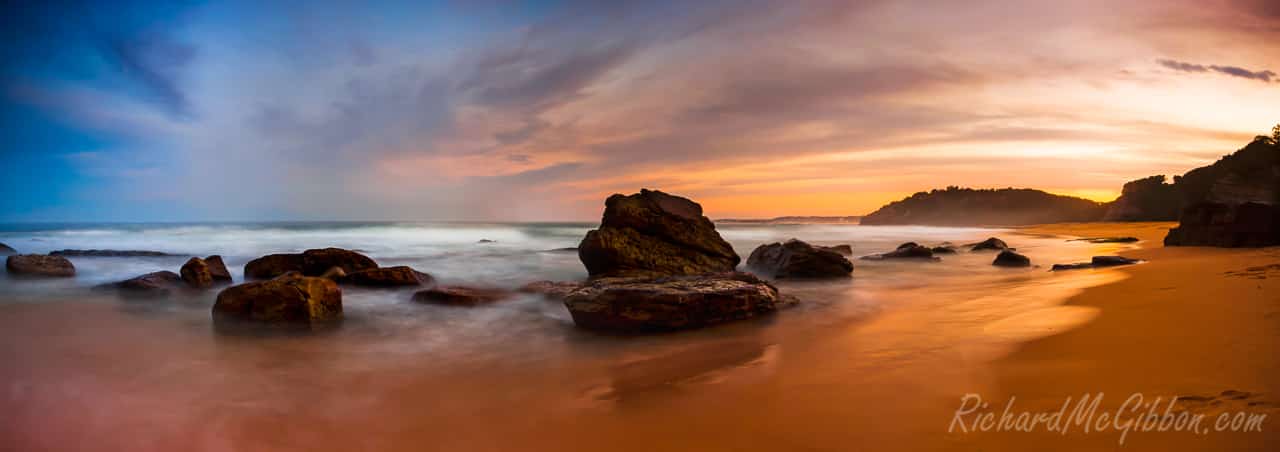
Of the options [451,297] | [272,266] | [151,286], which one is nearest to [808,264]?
[451,297]

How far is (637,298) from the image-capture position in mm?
5648

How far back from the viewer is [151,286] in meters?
8.49

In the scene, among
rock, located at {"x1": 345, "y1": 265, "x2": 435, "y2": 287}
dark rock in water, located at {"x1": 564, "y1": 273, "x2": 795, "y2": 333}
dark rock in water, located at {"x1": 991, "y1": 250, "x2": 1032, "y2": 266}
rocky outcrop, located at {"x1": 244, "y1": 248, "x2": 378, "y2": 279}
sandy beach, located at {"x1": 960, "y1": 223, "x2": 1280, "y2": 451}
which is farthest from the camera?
dark rock in water, located at {"x1": 991, "y1": 250, "x2": 1032, "y2": 266}

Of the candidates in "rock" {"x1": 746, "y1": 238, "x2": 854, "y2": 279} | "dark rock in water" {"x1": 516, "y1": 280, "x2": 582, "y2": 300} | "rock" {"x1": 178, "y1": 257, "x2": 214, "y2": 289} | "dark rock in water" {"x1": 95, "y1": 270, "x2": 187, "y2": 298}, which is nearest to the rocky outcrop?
"rock" {"x1": 178, "y1": 257, "x2": 214, "y2": 289}

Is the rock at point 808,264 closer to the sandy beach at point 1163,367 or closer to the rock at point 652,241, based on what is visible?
the rock at point 652,241

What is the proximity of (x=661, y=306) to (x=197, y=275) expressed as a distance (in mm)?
8597

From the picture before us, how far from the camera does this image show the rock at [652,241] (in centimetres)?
1014

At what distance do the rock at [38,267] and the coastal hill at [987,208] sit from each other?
258 ft

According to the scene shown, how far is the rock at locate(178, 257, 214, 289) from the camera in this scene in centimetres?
902

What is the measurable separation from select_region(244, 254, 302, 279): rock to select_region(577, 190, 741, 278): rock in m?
5.85

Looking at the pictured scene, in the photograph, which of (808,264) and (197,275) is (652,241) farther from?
(197,275)

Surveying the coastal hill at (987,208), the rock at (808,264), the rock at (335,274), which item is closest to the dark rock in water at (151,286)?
the rock at (335,274)

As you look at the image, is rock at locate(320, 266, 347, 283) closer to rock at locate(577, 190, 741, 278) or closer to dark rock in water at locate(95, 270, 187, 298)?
dark rock in water at locate(95, 270, 187, 298)

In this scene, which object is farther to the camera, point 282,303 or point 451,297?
point 451,297
